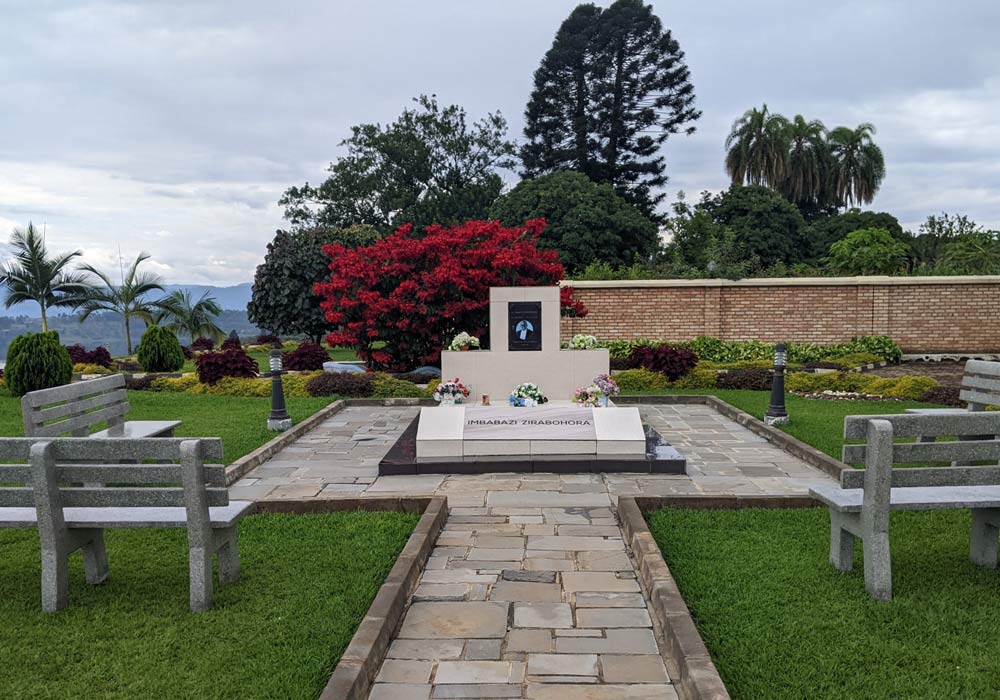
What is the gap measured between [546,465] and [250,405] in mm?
6581

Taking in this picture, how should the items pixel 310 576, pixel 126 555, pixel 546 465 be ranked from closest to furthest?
1. pixel 310 576
2. pixel 126 555
3. pixel 546 465

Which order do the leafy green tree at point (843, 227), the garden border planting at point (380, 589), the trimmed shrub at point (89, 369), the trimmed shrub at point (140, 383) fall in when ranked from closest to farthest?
the garden border planting at point (380, 589) → the trimmed shrub at point (140, 383) → the trimmed shrub at point (89, 369) → the leafy green tree at point (843, 227)

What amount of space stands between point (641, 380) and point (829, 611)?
32.4ft

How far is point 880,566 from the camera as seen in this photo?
3.87 metres

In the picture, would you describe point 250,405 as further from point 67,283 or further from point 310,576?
point 67,283

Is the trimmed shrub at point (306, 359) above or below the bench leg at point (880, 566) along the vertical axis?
above

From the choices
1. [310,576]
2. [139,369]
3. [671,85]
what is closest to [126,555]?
[310,576]

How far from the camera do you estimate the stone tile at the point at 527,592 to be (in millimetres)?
4027

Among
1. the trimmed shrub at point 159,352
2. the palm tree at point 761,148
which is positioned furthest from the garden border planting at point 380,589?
the palm tree at point 761,148

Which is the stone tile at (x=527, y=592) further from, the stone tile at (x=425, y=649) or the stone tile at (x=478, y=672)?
the stone tile at (x=478, y=672)

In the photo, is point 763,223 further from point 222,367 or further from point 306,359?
point 222,367

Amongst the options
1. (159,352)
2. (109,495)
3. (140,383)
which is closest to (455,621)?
(109,495)

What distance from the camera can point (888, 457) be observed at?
383 centimetres

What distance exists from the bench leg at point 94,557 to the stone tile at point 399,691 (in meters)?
2.08
